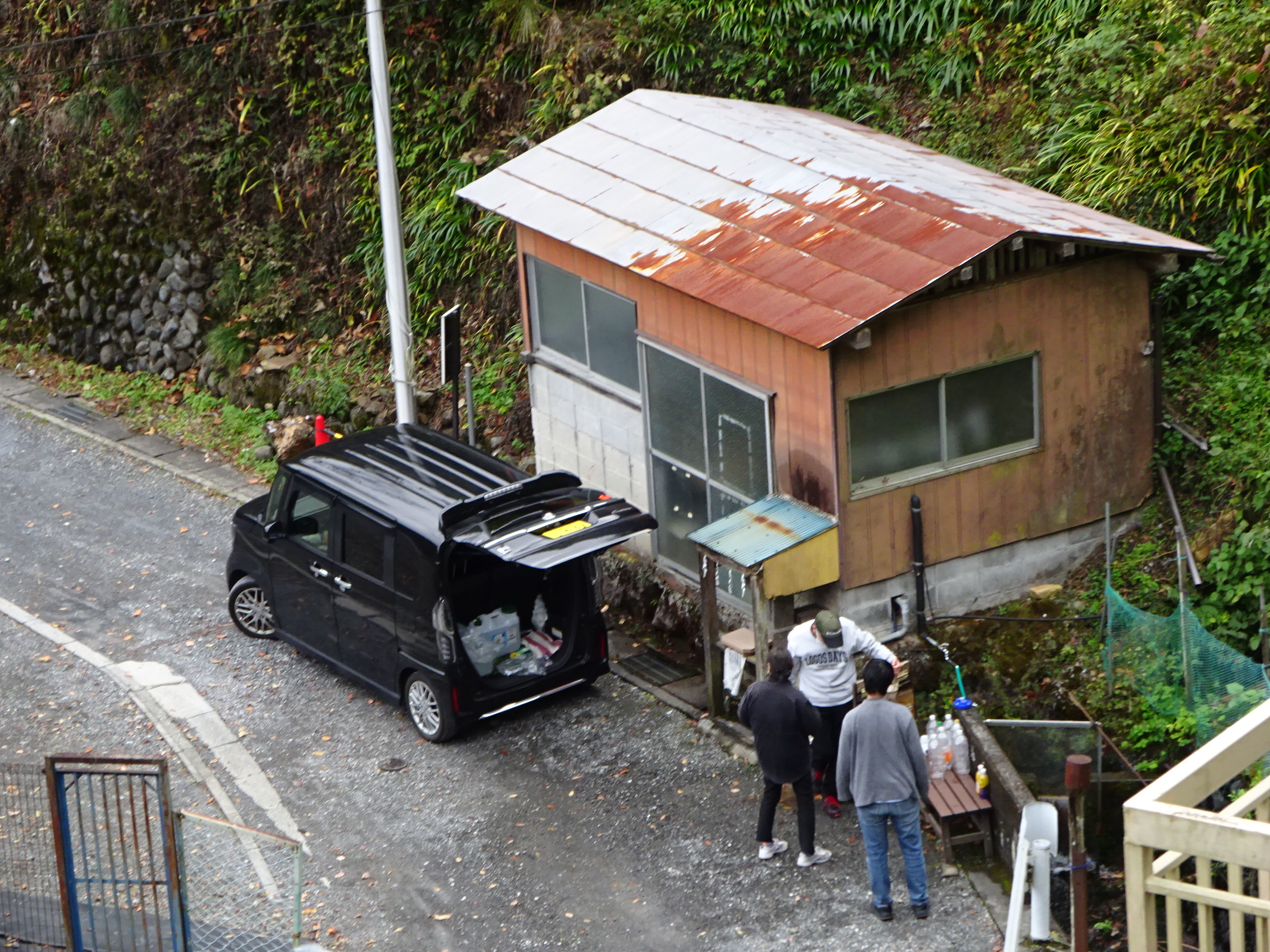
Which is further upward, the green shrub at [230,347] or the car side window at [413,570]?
the car side window at [413,570]

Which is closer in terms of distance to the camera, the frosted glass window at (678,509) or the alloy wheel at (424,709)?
the alloy wheel at (424,709)

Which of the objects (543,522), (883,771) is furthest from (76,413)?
(883,771)

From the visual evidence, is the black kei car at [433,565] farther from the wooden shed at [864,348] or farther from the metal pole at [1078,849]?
the metal pole at [1078,849]

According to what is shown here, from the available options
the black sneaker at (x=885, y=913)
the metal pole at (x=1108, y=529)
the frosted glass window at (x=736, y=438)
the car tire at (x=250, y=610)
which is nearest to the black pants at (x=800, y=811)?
the black sneaker at (x=885, y=913)

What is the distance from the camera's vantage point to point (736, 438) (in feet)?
38.3

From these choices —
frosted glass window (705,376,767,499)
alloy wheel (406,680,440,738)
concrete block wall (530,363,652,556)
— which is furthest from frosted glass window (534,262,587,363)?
alloy wheel (406,680,440,738)

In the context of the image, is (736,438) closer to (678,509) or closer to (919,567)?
(678,509)

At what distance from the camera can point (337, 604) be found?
11.8 m

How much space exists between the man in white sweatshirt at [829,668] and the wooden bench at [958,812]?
679 millimetres

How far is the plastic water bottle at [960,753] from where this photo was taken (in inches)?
389

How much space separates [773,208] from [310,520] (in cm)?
449

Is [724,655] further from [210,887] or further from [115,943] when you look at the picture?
[115,943]

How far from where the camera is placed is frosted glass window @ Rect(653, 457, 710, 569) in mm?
12336

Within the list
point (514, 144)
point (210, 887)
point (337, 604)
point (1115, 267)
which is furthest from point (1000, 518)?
point (514, 144)
